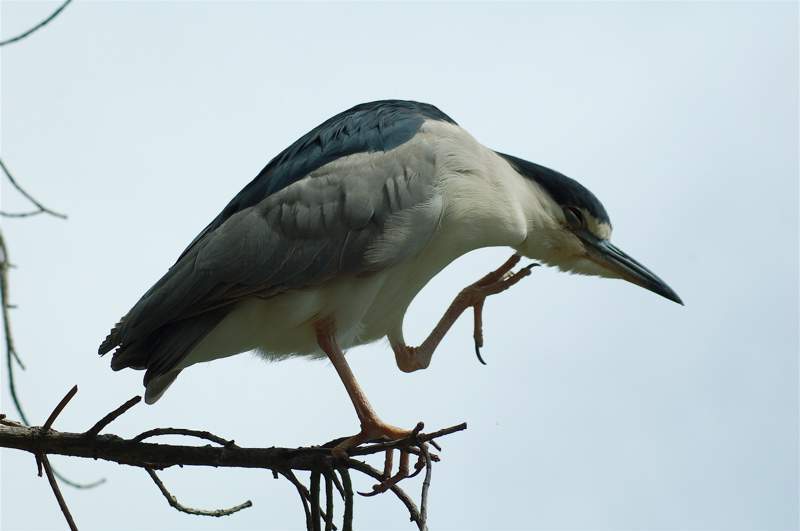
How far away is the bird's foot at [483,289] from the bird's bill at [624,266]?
0.95ft

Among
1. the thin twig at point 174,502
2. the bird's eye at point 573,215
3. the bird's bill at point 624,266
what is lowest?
the thin twig at point 174,502

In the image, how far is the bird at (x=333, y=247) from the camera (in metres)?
3.95

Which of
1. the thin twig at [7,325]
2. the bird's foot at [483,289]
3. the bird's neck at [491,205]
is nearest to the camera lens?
the thin twig at [7,325]

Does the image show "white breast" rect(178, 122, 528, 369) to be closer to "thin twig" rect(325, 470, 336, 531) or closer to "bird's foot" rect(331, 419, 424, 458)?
"bird's foot" rect(331, 419, 424, 458)

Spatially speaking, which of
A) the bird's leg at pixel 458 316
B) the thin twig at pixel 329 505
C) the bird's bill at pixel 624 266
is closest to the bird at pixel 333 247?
the bird's leg at pixel 458 316

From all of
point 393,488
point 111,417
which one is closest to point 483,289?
point 393,488

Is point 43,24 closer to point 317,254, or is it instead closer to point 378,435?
point 317,254

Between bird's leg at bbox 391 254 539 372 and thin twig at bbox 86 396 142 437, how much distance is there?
179cm

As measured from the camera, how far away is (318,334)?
13.4 ft

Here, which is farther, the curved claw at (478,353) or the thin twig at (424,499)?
the curved claw at (478,353)

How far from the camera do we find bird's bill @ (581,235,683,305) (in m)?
4.76

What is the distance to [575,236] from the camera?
187 inches

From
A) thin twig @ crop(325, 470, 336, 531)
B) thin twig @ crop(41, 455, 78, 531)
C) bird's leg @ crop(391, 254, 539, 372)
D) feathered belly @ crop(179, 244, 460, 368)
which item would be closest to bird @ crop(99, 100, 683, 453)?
feathered belly @ crop(179, 244, 460, 368)

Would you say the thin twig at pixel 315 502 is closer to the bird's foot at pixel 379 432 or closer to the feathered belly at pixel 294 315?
the bird's foot at pixel 379 432
